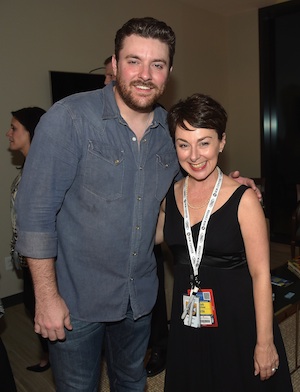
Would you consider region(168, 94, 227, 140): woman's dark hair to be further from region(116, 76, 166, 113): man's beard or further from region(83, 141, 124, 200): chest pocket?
region(83, 141, 124, 200): chest pocket

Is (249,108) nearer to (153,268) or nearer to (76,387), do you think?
(153,268)

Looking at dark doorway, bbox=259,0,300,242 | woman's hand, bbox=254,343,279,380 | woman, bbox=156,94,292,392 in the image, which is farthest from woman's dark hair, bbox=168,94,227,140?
dark doorway, bbox=259,0,300,242

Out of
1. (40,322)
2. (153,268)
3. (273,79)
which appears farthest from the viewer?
(273,79)

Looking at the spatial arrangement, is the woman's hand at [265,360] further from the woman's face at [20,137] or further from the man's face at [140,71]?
the woman's face at [20,137]

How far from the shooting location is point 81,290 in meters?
1.44

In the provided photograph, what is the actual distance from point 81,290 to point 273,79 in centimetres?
475

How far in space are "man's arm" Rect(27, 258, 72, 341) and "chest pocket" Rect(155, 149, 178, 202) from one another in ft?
1.63

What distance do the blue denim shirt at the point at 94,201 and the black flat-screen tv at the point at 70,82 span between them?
256 cm

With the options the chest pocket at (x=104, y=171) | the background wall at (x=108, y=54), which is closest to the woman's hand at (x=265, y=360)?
the chest pocket at (x=104, y=171)

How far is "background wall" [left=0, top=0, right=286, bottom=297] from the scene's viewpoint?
3.63 m

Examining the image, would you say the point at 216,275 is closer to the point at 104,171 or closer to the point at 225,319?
the point at 225,319

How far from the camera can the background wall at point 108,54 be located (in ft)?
11.9

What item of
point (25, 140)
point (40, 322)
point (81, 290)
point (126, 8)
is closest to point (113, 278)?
point (81, 290)

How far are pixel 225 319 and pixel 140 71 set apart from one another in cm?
99
